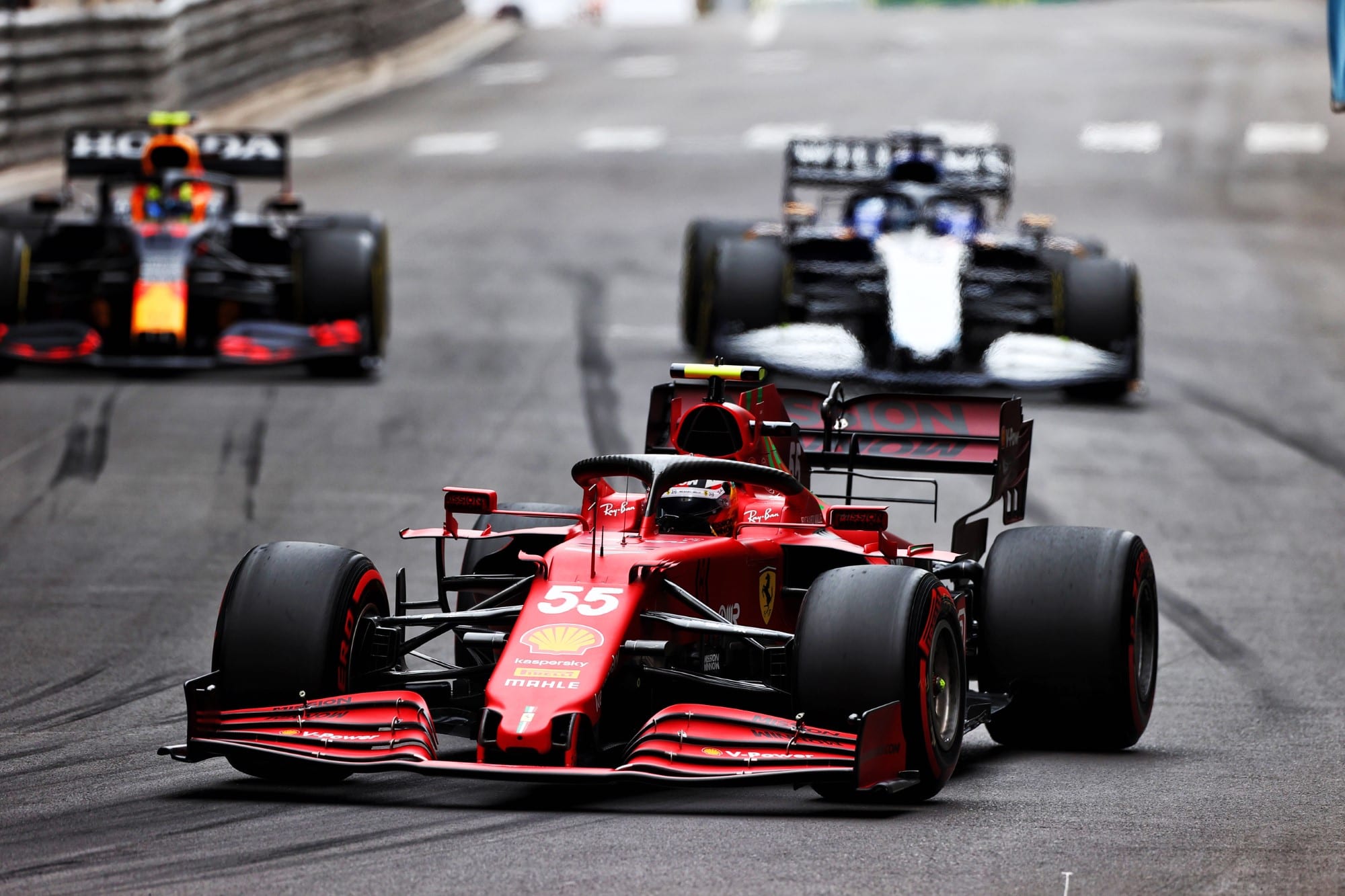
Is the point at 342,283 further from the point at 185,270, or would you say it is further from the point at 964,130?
the point at 964,130

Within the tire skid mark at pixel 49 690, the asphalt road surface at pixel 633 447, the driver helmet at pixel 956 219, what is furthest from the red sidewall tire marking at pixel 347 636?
the driver helmet at pixel 956 219

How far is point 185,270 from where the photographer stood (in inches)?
798

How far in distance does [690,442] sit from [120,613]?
4.33 m

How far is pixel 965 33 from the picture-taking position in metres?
51.1

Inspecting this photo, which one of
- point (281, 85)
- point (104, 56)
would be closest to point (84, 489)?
point (104, 56)

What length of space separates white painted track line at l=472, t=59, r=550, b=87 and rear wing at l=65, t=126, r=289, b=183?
23.5 m

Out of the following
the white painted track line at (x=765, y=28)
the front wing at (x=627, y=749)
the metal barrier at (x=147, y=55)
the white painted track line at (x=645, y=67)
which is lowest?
the front wing at (x=627, y=749)

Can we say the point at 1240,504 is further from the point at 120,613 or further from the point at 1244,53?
the point at 1244,53

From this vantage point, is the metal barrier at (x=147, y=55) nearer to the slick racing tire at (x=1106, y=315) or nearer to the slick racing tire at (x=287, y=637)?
the slick racing tire at (x=1106, y=315)

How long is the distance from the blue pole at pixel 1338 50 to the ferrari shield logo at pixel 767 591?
6.26 metres

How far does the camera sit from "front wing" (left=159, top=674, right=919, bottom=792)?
26.3ft

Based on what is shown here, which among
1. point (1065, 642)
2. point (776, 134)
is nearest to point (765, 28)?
point (776, 134)

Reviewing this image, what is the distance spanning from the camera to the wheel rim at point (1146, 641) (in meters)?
10.4

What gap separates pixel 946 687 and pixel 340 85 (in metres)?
36.7
